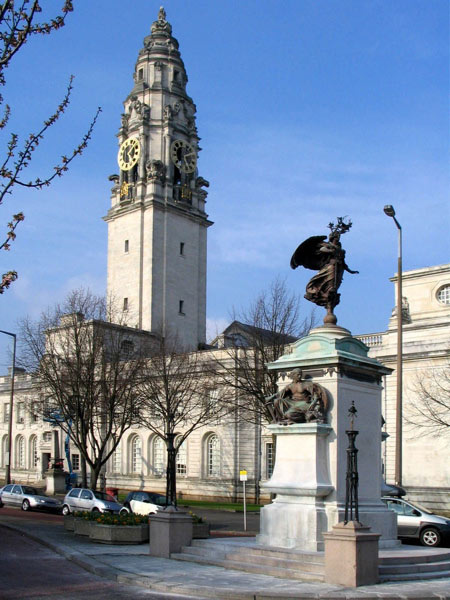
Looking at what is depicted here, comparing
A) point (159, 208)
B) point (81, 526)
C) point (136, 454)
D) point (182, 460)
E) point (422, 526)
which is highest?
point (159, 208)

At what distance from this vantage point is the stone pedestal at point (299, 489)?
15562 millimetres

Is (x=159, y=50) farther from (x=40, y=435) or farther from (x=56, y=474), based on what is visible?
(x=56, y=474)

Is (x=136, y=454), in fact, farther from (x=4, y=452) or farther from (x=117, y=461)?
(x=4, y=452)

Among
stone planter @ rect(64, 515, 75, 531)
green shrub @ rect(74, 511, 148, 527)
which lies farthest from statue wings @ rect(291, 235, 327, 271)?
stone planter @ rect(64, 515, 75, 531)

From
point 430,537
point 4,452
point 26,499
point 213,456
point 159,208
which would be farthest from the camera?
point 4,452

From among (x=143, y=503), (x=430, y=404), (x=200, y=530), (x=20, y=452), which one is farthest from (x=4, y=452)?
(x=200, y=530)

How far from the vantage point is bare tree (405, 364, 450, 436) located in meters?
42.7

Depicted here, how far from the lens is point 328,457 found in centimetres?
1594

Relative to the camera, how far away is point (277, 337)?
38875 mm

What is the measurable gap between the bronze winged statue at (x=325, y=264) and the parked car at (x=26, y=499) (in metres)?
23.8

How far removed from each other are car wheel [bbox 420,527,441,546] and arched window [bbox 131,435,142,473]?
38.5m

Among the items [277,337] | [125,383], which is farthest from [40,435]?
[277,337]

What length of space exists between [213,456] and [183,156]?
33.4m

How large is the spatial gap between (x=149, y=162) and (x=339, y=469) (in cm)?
6102
